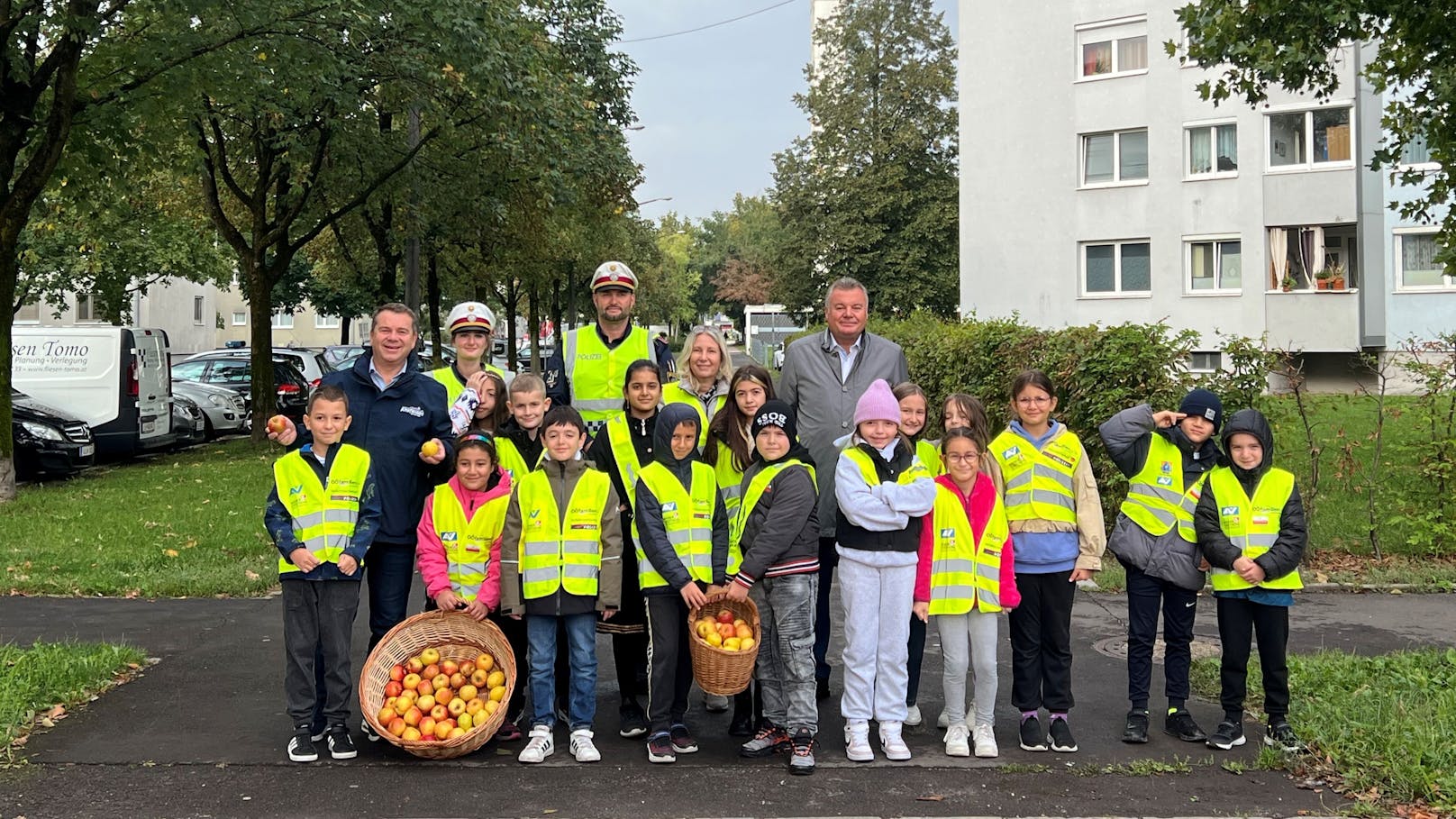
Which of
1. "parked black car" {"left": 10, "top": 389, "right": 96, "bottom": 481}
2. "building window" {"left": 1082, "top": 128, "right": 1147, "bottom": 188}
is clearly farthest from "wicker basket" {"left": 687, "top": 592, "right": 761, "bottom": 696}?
"building window" {"left": 1082, "top": 128, "right": 1147, "bottom": 188}

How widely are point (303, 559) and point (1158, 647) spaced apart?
16.5ft

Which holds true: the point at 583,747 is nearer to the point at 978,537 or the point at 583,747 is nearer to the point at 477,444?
the point at 477,444

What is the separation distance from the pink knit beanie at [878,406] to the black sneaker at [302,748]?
2840 millimetres

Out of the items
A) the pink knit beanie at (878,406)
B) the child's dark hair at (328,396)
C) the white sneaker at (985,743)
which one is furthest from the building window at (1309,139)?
the child's dark hair at (328,396)

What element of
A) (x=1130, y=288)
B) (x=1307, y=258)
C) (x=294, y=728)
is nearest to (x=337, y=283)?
(x=1130, y=288)

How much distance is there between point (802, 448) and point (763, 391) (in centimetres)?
34

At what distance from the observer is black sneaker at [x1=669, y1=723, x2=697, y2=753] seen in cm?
563

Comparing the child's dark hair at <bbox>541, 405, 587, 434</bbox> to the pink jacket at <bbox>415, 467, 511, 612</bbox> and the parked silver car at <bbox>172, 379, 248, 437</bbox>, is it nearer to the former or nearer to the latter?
the pink jacket at <bbox>415, 467, 511, 612</bbox>

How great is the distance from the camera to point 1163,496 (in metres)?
5.90

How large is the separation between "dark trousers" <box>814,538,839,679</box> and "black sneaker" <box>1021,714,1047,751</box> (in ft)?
3.44

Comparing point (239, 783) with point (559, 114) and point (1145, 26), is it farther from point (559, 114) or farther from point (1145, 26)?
point (1145, 26)

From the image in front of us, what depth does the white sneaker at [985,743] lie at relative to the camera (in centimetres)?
558

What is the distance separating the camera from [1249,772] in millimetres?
5371

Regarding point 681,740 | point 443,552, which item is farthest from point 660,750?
point 443,552
